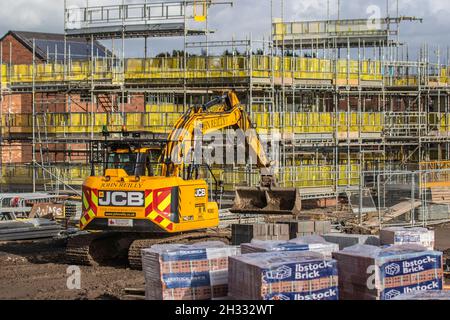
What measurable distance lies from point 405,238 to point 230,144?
12541 mm

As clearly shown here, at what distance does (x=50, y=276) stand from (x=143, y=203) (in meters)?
2.64

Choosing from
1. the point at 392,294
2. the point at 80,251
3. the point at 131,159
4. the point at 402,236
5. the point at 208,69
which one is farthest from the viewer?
the point at 208,69

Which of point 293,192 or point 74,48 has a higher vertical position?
point 74,48

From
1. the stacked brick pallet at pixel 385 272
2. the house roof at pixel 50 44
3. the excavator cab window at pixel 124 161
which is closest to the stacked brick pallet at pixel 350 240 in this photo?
the stacked brick pallet at pixel 385 272

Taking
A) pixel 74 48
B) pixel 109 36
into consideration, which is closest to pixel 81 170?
pixel 109 36

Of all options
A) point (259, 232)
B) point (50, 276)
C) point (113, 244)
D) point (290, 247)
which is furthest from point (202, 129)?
point (290, 247)

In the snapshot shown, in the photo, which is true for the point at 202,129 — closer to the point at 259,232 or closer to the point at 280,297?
the point at 259,232

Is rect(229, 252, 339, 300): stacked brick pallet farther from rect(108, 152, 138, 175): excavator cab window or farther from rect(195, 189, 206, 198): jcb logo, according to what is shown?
rect(108, 152, 138, 175): excavator cab window

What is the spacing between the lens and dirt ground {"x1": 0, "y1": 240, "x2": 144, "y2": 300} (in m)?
16.0

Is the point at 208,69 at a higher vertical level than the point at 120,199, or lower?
higher

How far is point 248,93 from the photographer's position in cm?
3212

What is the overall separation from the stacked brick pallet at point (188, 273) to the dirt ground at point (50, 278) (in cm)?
202

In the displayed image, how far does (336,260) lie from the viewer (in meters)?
12.9
